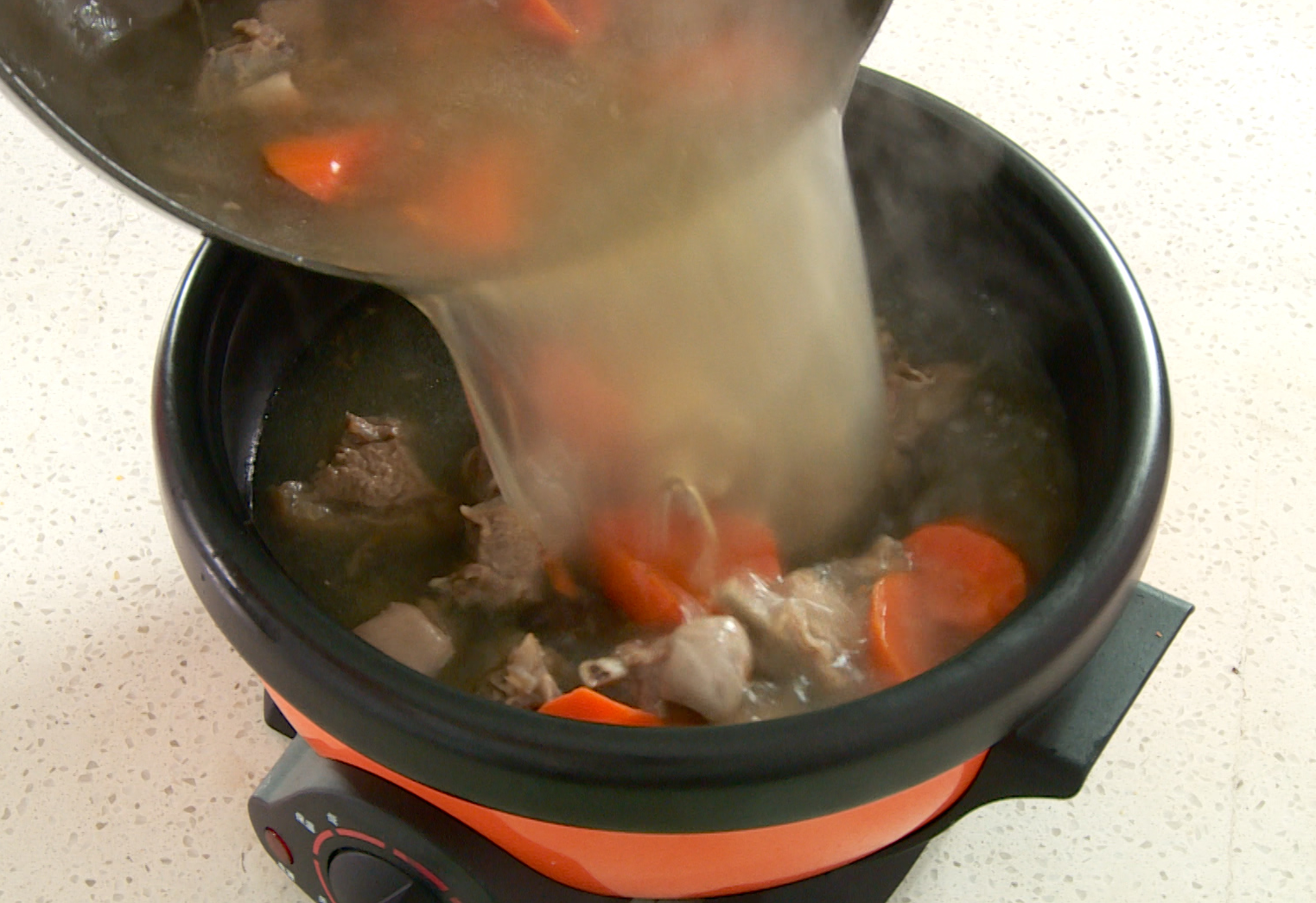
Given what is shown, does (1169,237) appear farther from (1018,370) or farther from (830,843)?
(830,843)

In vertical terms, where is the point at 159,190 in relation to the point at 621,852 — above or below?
above

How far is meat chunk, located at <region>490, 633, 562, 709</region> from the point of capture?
69cm

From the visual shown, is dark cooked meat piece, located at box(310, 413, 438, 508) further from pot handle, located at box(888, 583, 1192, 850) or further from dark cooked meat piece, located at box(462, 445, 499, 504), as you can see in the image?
pot handle, located at box(888, 583, 1192, 850)

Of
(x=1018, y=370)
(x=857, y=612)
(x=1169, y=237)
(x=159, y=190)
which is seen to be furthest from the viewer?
(x=1169, y=237)

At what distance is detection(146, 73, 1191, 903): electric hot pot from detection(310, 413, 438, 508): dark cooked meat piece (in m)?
0.05

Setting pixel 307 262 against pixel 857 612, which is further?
pixel 857 612

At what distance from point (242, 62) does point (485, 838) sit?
42cm

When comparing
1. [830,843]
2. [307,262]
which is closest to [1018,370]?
[830,843]

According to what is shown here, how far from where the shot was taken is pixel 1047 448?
793mm

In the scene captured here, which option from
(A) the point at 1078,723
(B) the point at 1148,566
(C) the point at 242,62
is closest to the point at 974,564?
(A) the point at 1078,723

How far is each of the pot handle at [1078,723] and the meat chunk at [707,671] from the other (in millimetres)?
130

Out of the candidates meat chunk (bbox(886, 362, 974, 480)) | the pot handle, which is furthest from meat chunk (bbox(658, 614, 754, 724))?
meat chunk (bbox(886, 362, 974, 480))

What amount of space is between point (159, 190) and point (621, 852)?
0.38m

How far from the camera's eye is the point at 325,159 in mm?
634
